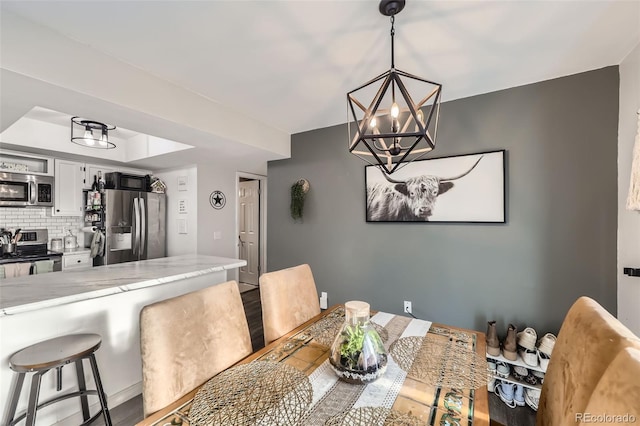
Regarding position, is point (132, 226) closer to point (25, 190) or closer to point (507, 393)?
point (25, 190)

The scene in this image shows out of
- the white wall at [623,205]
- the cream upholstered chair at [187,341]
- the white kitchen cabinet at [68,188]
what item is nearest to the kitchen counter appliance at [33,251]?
the white kitchen cabinet at [68,188]

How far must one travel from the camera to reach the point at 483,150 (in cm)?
224

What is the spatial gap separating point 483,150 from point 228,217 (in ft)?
11.7

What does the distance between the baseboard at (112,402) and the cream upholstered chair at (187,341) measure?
4.05 feet

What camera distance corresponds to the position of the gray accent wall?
1.87m

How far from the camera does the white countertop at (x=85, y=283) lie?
1.32 meters

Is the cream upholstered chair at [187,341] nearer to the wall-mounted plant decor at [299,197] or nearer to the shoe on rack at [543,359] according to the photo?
the wall-mounted plant decor at [299,197]

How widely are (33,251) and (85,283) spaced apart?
279cm

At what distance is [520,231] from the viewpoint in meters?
2.09

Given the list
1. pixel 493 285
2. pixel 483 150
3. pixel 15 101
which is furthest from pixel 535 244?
pixel 15 101

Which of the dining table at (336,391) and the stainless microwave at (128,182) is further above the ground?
the stainless microwave at (128,182)

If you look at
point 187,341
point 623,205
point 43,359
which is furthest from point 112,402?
point 623,205

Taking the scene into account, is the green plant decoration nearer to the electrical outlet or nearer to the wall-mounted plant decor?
A: the electrical outlet

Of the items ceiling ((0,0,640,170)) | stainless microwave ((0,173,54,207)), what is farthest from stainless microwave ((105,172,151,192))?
ceiling ((0,0,640,170))
